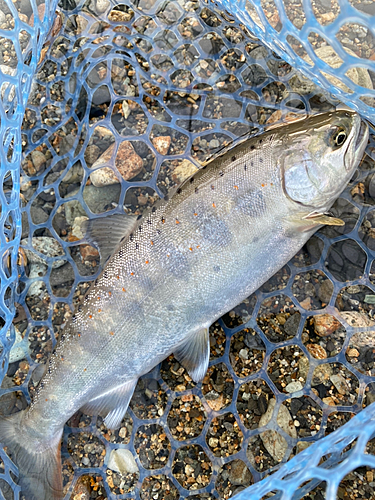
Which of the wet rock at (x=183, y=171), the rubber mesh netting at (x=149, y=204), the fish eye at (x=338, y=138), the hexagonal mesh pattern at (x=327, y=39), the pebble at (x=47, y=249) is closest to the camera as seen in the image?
the hexagonal mesh pattern at (x=327, y=39)

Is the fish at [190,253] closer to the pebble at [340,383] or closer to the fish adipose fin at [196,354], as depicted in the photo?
the fish adipose fin at [196,354]

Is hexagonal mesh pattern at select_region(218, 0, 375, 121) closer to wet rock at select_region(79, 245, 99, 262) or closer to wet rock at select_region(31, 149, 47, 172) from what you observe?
wet rock at select_region(31, 149, 47, 172)

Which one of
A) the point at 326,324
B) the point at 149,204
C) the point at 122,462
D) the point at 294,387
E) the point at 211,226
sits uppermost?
the point at 211,226

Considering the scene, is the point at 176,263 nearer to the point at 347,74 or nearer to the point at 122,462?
the point at 122,462

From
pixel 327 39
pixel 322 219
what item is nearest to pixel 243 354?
pixel 322 219

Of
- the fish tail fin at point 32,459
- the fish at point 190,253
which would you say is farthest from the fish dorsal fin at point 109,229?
the fish tail fin at point 32,459

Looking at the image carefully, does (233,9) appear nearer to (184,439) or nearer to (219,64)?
(219,64)

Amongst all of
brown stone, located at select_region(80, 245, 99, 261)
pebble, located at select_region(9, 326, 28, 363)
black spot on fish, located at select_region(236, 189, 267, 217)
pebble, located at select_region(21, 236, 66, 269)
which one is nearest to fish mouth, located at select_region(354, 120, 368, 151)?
black spot on fish, located at select_region(236, 189, 267, 217)
